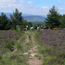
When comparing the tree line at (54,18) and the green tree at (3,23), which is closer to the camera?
the tree line at (54,18)

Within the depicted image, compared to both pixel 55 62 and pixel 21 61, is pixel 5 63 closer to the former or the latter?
pixel 21 61

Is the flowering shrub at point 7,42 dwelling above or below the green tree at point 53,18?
below

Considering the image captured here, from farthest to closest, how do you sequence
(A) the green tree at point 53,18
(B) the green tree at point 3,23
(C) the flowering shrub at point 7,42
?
(B) the green tree at point 3,23
(A) the green tree at point 53,18
(C) the flowering shrub at point 7,42

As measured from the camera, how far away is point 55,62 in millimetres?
6422

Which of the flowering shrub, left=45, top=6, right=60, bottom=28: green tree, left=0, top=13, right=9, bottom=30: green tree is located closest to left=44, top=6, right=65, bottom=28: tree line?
left=45, top=6, right=60, bottom=28: green tree

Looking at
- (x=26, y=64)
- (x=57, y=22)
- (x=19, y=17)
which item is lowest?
(x=26, y=64)

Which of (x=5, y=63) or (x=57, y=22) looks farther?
(x=57, y=22)

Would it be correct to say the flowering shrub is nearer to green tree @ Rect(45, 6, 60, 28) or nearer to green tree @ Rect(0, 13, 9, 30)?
green tree @ Rect(45, 6, 60, 28)

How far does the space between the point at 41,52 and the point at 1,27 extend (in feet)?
155

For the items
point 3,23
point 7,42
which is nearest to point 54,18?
point 3,23

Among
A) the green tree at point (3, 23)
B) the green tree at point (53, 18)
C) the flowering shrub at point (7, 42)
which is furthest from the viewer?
the green tree at point (3, 23)

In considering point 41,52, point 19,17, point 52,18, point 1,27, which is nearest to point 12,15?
point 19,17

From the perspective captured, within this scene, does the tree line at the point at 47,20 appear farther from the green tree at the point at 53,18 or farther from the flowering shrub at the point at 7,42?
the flowering shrub at the point at 7,42

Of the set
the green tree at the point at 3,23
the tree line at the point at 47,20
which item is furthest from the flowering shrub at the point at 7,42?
the green tree at the point at 3,23
